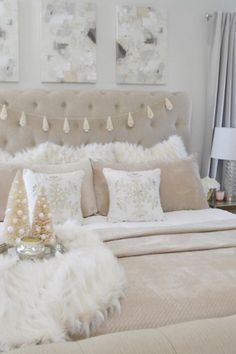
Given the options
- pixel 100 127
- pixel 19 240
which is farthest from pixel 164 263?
pixel 100 127

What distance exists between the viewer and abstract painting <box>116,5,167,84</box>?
3.51m

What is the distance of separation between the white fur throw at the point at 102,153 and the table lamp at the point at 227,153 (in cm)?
32

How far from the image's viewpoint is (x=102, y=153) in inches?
126

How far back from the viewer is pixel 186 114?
3617mm

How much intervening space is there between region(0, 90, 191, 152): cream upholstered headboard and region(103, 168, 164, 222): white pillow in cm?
59

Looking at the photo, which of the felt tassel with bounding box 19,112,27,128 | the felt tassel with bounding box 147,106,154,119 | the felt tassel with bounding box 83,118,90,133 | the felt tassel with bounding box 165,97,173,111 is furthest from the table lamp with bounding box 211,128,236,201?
the felt tassel with bounding box 19,112,27,128

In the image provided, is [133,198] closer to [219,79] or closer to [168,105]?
[168,105]

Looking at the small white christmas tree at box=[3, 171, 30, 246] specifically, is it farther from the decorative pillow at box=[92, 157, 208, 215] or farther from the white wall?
the white wall

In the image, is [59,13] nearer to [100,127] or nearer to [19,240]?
[100,127]

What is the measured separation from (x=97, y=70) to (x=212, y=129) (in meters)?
1.10

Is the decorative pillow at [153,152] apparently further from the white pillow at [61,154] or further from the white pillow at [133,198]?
the white pillow at [133,198]

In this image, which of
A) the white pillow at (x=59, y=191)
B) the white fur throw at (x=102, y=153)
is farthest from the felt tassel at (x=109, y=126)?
the white pillow at (x=59, y=191)

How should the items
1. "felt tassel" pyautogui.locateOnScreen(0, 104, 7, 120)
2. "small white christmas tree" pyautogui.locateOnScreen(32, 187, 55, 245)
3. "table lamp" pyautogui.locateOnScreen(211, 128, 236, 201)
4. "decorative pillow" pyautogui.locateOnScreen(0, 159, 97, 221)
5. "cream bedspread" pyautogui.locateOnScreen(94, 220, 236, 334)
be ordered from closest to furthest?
"cream bedspread" pyautogui.locateOnScreen(94, 220, 236, 334) → "small white christmas tree" pyautogui.locateOnScreen(32, 187, 55, 245) → "decorative pillow" pyautogui.locateOnScreen(0, 159, 97, 221) → "felt tassel" pyautogui.locateOnScreen(0, 104, 7, 120) → "table lamp" pyautogui.locateOnScreen(211, 128, 236, 201)

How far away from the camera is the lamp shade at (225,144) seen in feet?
11.5
